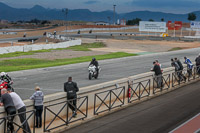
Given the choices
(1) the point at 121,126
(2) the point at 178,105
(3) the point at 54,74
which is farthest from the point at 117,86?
(3) the point at 54,74

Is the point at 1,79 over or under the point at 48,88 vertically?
over

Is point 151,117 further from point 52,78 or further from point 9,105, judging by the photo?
point 52,78

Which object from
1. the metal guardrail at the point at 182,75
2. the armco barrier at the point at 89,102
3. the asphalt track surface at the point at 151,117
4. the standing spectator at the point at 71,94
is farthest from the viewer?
the metal guardrail at the point at 182,75

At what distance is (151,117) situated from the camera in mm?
15359

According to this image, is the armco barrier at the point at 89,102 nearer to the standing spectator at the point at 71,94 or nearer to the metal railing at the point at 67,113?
the metal railing at the point at 67,113

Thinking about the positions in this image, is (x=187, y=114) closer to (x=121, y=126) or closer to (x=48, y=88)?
(x=121, y=126)

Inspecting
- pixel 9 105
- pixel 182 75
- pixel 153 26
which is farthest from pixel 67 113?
pixel 153 26

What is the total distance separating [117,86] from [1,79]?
547 cm

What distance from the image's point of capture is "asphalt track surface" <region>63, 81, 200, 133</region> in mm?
13461

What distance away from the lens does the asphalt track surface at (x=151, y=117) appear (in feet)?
44.2

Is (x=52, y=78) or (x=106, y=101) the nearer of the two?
(x=106, y=101)

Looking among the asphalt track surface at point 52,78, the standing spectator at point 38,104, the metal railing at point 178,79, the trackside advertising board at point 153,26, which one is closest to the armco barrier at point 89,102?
the standing spectator at point 38,104

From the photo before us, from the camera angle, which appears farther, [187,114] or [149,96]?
[149,96]

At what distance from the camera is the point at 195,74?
89.6 feet
